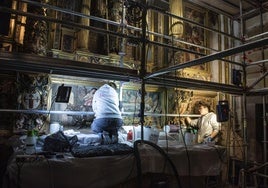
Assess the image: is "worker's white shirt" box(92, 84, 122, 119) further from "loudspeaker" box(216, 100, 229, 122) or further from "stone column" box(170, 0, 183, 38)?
"stone column" box(170, 0, 183, 38)

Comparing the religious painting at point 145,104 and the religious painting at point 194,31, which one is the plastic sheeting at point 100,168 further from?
the religious painting at point 194,31

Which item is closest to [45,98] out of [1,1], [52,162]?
[1,1]

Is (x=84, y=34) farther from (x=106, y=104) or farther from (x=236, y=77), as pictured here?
(x=236, y=77)

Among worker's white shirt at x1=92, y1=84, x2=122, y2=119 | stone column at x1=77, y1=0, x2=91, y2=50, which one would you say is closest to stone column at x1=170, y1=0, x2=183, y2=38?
stone column at x1=77, y1=0, x2=91, y2=50

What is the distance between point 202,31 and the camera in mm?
6297

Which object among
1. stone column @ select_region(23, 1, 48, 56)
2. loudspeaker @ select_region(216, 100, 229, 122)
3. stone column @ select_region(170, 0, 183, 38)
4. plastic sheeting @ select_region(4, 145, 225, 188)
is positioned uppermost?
stone column @ select_region(170, 0, 183, 38)

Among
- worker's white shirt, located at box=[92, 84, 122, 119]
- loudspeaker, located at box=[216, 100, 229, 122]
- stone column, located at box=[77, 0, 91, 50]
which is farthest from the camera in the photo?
stone column, located at box=[77, 0, 91, 50]

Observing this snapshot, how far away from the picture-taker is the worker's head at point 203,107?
17.0ft

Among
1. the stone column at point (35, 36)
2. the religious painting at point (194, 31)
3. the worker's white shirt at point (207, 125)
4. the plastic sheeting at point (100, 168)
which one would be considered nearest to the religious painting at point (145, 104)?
the worker's white shirt at point (207, 125)

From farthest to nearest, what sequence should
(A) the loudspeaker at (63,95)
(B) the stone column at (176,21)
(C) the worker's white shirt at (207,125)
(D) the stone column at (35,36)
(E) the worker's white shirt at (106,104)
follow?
(B) the stone column at (176,21) < (C) the worker's white shirt at (207,125) < (D) the stone column at (35,36) < (E) the worker's white shirt at (106,104) < (A) the loudspeaker at (63,95)

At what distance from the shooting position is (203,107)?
5336 mm

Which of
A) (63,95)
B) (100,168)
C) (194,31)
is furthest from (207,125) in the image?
(63,95)

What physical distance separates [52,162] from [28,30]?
2.59m

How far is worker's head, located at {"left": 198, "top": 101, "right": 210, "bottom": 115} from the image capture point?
204 inches
